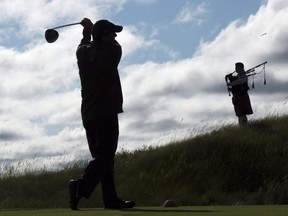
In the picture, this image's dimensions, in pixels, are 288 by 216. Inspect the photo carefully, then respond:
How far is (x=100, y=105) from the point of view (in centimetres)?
621

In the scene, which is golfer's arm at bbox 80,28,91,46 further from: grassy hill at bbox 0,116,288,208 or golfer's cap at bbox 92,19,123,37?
grassy hill at bbox 0,116,288,208

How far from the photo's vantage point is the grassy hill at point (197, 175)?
11445 mm

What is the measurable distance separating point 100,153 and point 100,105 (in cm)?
47

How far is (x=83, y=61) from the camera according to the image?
20.8 feet

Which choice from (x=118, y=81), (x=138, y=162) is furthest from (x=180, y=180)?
(x=118, y=81)

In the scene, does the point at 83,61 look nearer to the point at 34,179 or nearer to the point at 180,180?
the point at 180,180

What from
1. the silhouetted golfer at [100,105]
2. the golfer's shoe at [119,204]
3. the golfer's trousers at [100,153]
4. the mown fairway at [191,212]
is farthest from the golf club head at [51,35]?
the mown fairway at [191,212]

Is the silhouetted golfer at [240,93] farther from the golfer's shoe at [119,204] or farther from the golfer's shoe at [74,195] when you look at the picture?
the golfer's shoe at [74,195]

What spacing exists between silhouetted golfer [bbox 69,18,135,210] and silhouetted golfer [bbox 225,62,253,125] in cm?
907

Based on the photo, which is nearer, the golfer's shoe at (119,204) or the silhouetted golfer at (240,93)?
the golfer's shoe at (119,204)

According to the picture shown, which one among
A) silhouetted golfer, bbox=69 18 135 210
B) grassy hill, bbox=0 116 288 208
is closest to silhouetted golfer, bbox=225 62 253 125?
grassy hill, bbox=0 116 288 208

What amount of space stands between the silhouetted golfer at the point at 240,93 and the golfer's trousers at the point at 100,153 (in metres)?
9.11

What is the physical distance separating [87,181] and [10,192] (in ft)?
26.1

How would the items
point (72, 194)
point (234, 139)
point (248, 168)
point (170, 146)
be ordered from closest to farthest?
point (72, 194) → point (248, 168) → point (234, 139) → point (170, 146)
